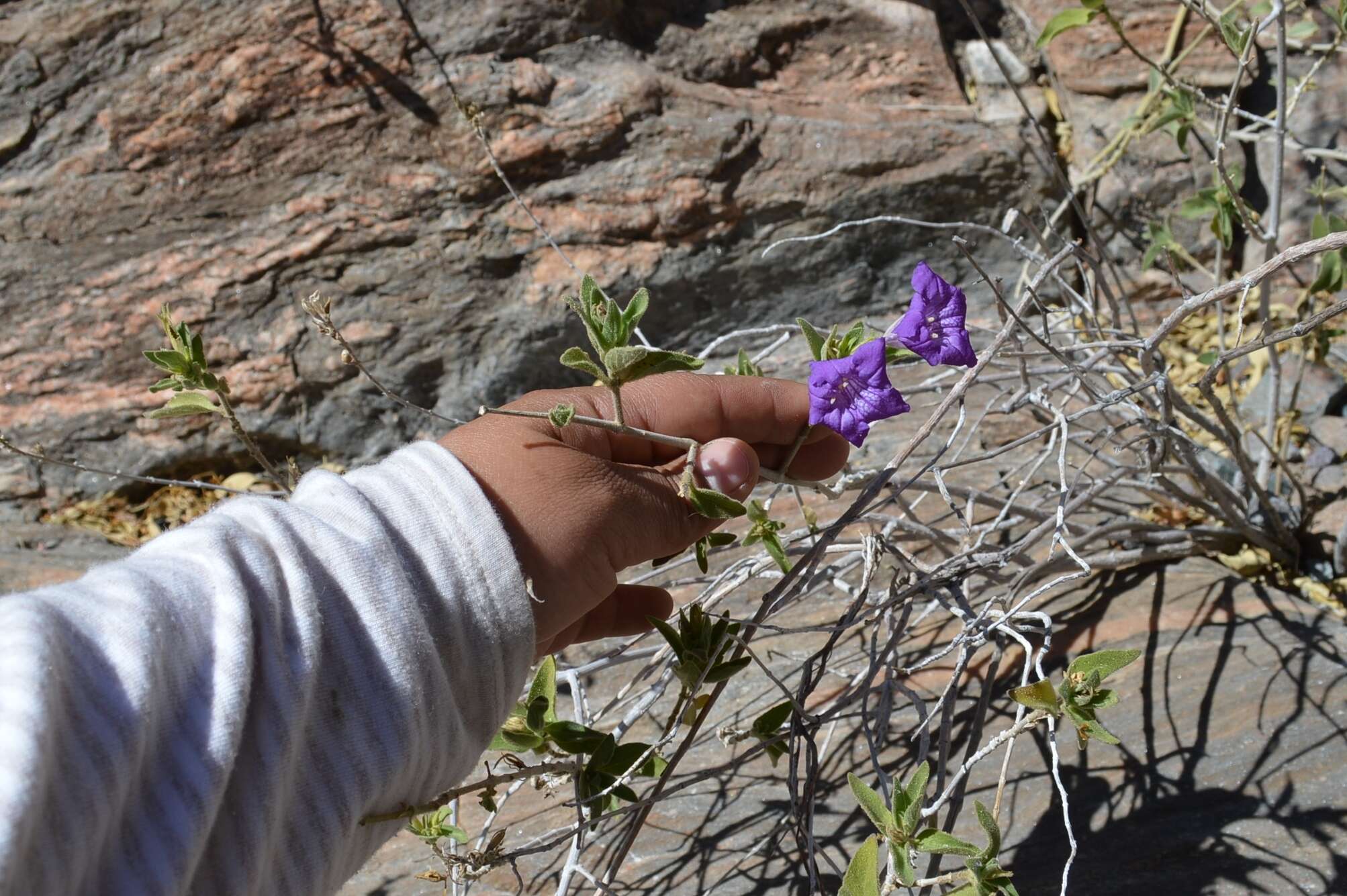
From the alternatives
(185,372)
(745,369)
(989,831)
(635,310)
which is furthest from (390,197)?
(989,831)

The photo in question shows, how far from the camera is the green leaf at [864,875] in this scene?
1229 millimetres

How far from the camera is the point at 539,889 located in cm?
188

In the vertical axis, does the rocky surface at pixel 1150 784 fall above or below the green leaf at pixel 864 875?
below

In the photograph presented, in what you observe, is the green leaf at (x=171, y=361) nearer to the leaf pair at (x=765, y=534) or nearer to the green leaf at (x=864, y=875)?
the leaf pair at (x=765, y=534)

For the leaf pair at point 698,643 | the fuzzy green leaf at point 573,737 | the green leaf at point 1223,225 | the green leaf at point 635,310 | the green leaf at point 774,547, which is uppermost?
the green leaf at point 635,310

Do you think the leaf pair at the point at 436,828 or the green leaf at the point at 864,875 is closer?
the green leaf at the point at 864,875

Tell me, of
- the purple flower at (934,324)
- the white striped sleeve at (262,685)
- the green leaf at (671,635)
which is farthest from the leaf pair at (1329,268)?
the white striped sleeve at (262,685)

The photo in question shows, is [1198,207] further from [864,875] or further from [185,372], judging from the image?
[185,372]

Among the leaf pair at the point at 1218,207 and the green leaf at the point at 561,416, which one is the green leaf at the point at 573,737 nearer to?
the green leaf at the point at 561,416

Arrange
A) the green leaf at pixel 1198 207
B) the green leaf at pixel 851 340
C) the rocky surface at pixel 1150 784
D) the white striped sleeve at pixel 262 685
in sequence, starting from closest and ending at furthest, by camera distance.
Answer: the white striped sleeve at pixel 262 685
the green leaf at pixel 851 340
the rocky surface at pixel 1150 784
the green leaf at pixel 1198 207

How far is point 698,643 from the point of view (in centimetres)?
149

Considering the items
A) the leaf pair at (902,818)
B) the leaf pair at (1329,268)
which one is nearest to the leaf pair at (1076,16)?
the leaf pair at (1329,268)

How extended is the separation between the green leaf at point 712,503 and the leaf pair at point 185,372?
30.1 inches

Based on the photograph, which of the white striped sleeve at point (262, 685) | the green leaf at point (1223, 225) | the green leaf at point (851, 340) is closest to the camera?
the white striped sleeve at point (262, 685)
